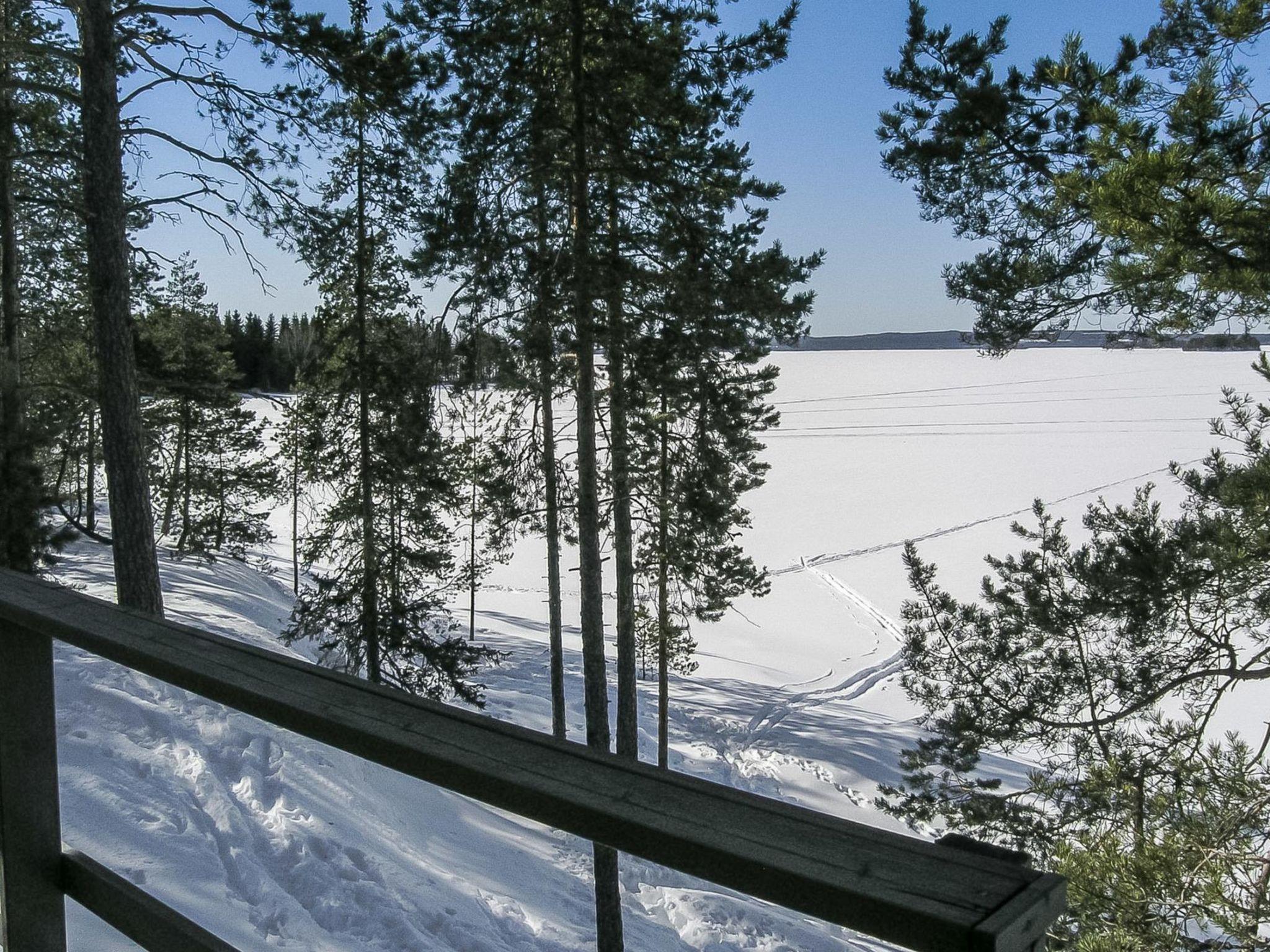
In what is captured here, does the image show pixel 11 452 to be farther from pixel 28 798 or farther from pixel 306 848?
pixel 28 798

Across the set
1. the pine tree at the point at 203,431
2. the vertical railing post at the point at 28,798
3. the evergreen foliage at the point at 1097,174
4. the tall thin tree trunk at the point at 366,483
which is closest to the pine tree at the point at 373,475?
the tall thin tree trunk at the point at 366,483

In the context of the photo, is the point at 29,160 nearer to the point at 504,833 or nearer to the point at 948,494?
the point at 504,833

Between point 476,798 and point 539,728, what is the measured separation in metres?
17.5

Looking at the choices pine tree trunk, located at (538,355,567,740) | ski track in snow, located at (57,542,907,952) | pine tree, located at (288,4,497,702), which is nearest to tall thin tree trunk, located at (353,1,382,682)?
pine tree, located at (288,4,497,702)

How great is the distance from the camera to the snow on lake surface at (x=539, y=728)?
5062mm

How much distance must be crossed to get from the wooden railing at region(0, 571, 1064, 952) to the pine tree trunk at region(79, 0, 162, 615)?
276 inches

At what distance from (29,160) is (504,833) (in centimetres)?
907

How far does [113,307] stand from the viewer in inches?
306

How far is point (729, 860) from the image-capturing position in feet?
2.41

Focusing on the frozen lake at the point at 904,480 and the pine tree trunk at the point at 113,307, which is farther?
the frozen lake at the point at 904,480

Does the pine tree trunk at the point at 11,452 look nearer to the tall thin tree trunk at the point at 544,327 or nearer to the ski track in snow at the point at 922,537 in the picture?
the tall thin tree trunk at the point at 544,327

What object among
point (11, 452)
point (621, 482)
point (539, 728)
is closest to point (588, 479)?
point (621, 482)

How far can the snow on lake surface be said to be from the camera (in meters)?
5.06

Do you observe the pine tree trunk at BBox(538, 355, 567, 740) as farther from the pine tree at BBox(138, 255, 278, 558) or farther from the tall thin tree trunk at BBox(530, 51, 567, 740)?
the pine tree at BBox(138, 255, 278, 558)
